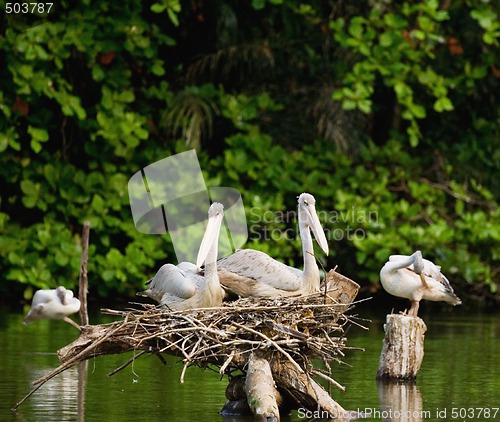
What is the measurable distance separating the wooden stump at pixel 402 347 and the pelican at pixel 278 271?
1.09 metres

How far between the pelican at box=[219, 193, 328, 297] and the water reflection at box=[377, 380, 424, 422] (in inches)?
43.1

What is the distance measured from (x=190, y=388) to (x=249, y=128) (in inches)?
370

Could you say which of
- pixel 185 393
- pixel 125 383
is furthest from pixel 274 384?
pixel 125 383

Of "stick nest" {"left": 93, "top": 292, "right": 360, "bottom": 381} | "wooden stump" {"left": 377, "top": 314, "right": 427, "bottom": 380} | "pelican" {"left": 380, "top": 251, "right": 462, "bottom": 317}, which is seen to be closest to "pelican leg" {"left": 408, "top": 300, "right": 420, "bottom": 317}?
"pelican" {"left": 380, "top": 251, "right": 462, "bottom": 317}

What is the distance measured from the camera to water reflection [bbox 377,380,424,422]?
8859mm

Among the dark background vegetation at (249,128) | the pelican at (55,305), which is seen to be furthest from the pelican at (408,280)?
the dark background vegetation at (249,128)

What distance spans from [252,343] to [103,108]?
1087 cm

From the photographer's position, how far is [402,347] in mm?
10625

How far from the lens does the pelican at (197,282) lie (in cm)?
927

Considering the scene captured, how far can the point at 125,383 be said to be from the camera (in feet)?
34.8

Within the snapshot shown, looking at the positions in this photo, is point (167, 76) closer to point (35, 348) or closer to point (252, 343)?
point (35, 348)

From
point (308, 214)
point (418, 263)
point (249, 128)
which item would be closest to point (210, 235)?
point (308, 214)

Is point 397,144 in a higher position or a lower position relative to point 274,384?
higher

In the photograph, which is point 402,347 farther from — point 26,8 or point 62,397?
point 26,8
